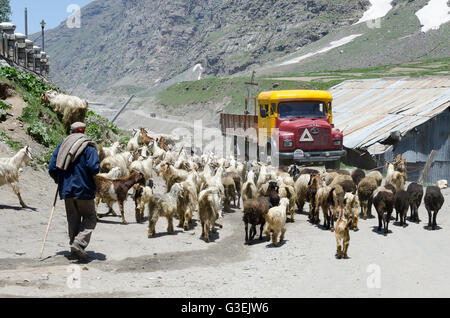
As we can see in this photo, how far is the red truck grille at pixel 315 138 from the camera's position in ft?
73.0

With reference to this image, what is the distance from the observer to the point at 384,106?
34344mm

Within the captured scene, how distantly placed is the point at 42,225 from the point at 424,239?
8280mm

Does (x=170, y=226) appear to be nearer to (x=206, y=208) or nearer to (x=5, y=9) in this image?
(x=206, y=208)

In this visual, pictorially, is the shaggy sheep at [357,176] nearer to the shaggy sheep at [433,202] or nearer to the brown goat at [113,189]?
the shaggy sheep at [433,202]

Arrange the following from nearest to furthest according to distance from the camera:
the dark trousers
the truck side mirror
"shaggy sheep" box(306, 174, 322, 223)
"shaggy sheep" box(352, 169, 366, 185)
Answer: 1. the dark trousers
2. "shaggy sheep" box(306, 174, 322, 223)
3. "shaggy sheep" box(352, 169, 366, 185)
4. the truck side mirror

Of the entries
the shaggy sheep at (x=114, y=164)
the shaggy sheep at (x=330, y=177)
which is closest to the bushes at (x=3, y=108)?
the shaggy sheep at (x=114, y=164)

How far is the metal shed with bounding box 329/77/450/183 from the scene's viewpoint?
27.0m

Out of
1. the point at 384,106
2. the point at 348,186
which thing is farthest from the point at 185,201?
the point at 384,106

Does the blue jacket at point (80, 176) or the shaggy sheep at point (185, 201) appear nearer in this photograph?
the blue jacket at point (80, 176)

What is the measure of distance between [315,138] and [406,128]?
22.8 feet

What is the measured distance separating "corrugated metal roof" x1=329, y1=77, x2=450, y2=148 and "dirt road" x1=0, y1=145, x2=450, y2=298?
1511 cm

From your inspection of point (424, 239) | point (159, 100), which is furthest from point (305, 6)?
point (424, 239)

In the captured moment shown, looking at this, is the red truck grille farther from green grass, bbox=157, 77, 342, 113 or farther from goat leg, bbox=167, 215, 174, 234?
green grass, bbox=157, 77, 342, 113

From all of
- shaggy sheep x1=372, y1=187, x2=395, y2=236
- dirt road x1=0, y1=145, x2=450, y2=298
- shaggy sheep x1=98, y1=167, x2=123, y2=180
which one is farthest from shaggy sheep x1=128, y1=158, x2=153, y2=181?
shaggy sheep x1=372, y1=187, x2=395, y2=236
